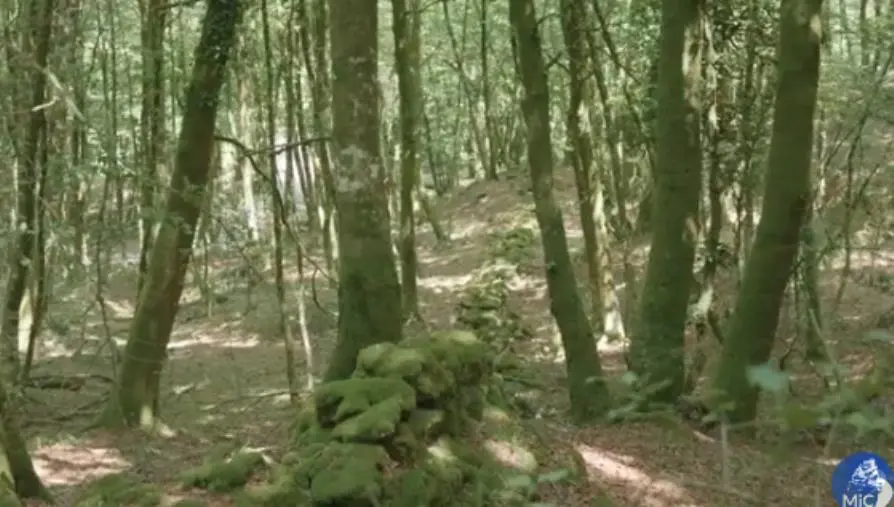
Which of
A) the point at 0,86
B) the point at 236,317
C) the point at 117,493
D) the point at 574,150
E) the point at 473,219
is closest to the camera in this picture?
the point at 117,493

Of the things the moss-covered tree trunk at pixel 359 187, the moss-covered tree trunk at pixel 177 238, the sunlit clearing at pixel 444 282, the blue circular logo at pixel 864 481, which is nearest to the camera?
the blue circular logo at pixel 864 481

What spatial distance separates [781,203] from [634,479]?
9.75 ft

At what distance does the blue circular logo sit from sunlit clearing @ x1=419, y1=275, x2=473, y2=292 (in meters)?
18.3

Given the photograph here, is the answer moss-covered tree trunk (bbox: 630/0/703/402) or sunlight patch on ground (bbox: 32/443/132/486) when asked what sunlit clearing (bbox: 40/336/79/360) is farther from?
moss-covered tree trunk (bbox: 630/0/703/402)

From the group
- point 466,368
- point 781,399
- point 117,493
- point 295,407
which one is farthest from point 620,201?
point 781,399

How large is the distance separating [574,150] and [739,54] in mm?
2893

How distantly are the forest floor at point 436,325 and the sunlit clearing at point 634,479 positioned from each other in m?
0.01

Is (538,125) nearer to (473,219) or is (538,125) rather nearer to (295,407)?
(295,407)

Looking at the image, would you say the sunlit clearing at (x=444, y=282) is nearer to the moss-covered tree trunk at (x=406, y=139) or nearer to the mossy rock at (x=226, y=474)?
the moss-covered tree trunk at (x=406, y=139)

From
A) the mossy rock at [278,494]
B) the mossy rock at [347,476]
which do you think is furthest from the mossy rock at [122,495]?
the mossy rock at [347,476]

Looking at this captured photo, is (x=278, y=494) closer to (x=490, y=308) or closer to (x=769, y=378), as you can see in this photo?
(x=769, y=378)

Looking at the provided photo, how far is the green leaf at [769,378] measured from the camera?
5.69ft

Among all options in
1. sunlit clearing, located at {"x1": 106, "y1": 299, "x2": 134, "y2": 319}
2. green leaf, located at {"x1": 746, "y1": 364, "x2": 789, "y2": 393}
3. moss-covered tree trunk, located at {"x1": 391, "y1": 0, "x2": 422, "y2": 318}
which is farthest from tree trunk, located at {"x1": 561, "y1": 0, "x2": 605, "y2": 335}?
sunlit clearing, located at {"x1": 106, "y1": 299, "x2": 134, "y2": 319}

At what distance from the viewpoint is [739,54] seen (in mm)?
12430
